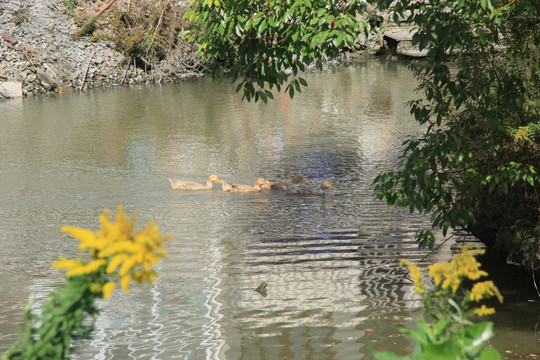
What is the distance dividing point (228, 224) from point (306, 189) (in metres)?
1.74

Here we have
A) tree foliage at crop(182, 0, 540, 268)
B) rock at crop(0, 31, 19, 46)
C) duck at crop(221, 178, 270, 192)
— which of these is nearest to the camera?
tree foliage at crop(182, 0, 540, 268)

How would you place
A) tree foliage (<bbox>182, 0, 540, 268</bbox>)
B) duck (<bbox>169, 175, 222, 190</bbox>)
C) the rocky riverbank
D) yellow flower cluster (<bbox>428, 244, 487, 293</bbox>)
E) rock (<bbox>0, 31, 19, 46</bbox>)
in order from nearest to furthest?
1. yellow flower cluster (<bbox>428, 244, 487, 293</bbox>)
2. tree foliage (<bbox>182, 0, 540, 268</bbox>)
3. duck (<bbox>169, 175, 222, 190</bbox>)
4. the rocky riverbank
5. rock (<bbox>0, 31, 19, 46</bbox>)

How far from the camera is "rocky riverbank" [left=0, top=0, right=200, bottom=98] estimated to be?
21531 mm

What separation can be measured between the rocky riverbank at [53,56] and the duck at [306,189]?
14244 mm

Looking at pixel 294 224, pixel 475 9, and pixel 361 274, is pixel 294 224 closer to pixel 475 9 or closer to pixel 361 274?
pixel 361 274

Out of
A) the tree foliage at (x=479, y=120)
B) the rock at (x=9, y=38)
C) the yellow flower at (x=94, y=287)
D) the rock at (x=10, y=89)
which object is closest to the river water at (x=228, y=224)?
the tree foliage at (x=479, y=120)

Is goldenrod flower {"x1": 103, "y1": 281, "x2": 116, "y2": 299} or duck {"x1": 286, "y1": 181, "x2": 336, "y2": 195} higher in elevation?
goldenrod flower {"x1": 103, "y1": 281, "x2": 116, "y2": 299}

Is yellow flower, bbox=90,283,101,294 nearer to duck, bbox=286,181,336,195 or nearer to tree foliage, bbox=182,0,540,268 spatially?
tree foliage, bbox=182,0,540,268

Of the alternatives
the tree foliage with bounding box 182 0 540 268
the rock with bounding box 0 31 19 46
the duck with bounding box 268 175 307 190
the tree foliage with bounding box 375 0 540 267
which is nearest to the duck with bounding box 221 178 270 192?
the duck with bounding box 268 175 307 190

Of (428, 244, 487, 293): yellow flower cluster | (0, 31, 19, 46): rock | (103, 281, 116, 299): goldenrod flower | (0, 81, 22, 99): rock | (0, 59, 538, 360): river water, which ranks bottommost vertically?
(0, 59, 538, 360): river water

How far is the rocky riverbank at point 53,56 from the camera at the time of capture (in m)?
21.5

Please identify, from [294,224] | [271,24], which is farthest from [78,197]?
[271,24]

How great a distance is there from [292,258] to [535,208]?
2741 millimetres

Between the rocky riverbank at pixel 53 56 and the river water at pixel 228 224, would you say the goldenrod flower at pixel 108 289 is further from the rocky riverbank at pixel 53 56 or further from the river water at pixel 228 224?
the rocky riverbank at pixel 53 56
